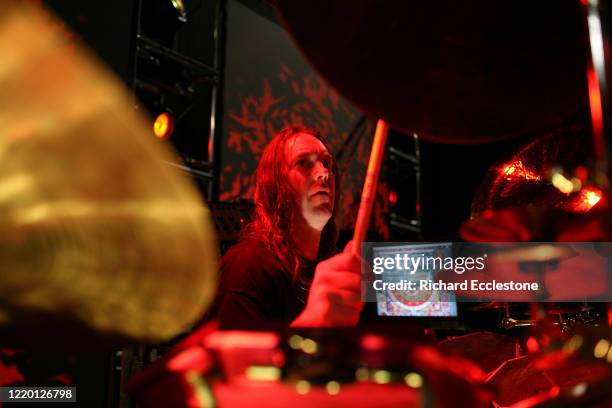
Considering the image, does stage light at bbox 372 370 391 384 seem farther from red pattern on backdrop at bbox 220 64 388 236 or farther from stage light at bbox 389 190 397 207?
stage light at bbox 389 190 397 207

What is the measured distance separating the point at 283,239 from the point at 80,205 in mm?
1281

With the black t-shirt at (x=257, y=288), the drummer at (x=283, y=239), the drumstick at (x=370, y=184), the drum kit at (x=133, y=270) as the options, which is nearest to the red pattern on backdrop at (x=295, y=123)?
the drummer at (x=283, y=239)

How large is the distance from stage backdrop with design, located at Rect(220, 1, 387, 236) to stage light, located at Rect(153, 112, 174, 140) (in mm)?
627

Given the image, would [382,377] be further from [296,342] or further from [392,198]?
[392,198]

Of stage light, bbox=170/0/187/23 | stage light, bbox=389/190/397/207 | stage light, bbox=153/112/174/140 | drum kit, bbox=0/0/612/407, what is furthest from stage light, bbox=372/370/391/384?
stage light, bbox=389/190/397/207

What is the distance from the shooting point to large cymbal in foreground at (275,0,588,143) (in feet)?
2.28

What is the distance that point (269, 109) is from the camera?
13.2 feet

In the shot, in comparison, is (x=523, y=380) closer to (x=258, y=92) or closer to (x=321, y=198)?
(x=321, y=198)

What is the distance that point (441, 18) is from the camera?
70 cm

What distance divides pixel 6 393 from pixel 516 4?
2.37m

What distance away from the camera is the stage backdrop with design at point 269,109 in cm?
374

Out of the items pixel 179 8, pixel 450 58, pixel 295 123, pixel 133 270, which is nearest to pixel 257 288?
pixel 450 58

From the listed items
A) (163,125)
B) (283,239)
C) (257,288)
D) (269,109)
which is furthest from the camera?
(269,109)

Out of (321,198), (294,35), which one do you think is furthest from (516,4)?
(321,198)
